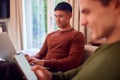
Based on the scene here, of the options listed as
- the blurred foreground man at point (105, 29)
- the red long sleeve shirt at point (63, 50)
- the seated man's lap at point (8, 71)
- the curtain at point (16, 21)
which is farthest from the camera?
the curtain at point (16, 21)

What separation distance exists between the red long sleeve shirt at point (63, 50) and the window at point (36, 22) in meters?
1.11

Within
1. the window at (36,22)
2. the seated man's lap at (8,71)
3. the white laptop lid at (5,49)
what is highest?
the window at (36,22)

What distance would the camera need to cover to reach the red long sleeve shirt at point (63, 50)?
206cm

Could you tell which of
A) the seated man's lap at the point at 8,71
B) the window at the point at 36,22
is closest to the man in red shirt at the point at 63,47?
the seated man's lap at the point at 8,71

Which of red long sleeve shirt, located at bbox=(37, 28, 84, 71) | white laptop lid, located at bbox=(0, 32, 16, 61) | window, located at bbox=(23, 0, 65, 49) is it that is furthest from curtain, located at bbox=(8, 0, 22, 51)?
red long sleeve shirt, located at bbox=(37, 28, 84, 71)

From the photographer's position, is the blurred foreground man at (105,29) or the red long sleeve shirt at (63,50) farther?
the red long sleeve shirt at (63,50)

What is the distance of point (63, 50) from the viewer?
2211 mm

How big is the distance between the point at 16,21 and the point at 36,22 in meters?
0.37

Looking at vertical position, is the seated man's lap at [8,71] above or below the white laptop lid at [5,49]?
below

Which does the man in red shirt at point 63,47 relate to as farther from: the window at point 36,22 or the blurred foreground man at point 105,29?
the blurred foreground man at point 105,29

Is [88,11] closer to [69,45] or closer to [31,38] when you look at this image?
[69,45]

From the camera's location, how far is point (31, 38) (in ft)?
12.8

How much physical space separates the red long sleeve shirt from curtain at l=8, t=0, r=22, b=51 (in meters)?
1.42

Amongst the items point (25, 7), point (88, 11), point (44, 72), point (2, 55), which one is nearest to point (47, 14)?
point (25, 7)
